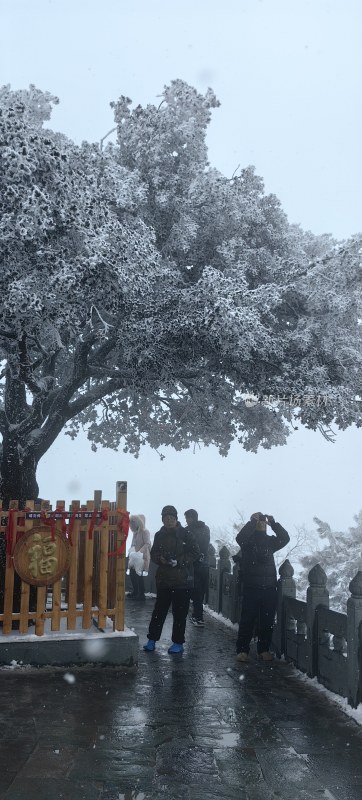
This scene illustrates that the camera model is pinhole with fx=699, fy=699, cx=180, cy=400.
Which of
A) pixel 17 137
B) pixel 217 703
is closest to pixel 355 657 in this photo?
pixel 217 703

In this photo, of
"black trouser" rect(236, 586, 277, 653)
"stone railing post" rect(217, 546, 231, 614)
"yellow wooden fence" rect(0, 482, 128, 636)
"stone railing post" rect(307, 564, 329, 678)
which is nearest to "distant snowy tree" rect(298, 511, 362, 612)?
"stone railing post" rect(217, 546, 231, 614)

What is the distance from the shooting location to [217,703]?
7.50 m

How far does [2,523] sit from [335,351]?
6589 mm

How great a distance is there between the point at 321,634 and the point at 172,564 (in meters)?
2.26

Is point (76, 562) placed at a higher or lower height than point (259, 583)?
higher

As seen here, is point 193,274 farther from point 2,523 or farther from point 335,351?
point 2,523

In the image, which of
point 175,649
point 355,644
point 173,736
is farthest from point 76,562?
point 355,644

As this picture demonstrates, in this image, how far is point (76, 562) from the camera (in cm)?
927

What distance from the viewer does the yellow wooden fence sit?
889 centimetres

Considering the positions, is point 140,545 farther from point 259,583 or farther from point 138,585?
point 259,583

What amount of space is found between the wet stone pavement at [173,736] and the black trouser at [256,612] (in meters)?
0.52

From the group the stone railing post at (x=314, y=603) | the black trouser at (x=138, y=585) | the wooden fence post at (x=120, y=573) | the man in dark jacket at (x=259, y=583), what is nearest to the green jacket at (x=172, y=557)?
the wooden fence post at (x=120, y=573)

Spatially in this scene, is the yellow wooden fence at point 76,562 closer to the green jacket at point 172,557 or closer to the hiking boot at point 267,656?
the green jacket at point 172,557

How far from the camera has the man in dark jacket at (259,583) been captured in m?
9.63
